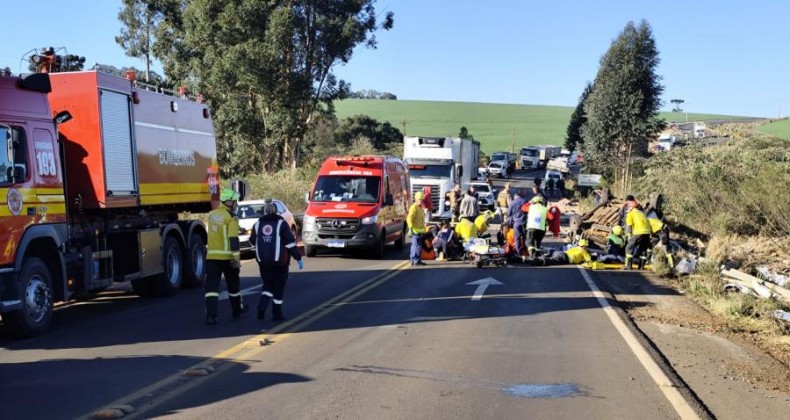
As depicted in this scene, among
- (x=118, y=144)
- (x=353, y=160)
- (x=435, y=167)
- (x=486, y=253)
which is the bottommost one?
(x=486, y=253)

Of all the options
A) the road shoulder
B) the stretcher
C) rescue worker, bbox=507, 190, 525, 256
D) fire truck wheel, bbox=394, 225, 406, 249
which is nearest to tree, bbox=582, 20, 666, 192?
fire truck wheel, bbox=394, 225, 406, 249

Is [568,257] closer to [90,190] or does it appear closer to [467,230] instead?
[467,230]

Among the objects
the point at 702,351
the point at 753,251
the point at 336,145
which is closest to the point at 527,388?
the point at 702,351

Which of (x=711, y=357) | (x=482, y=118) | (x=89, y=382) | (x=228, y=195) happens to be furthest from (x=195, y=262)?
(x=482, y=118)

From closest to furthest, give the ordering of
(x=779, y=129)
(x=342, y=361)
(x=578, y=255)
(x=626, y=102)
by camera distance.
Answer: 1. (x=342, y=361)
2. (x=578, y=255)
3. (x=626, y=102)
4. (x=779, y=129)

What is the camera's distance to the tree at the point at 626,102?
4156 centimetres

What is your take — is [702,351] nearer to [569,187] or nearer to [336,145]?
[569,187]

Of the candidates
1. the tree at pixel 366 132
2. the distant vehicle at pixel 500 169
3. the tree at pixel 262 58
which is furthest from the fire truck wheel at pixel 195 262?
the tree at pixel 366 132

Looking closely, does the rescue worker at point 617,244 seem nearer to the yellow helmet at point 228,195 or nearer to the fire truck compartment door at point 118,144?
the yellow helmet at point 228,195

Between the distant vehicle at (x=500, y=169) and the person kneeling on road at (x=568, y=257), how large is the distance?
51624 millimetres

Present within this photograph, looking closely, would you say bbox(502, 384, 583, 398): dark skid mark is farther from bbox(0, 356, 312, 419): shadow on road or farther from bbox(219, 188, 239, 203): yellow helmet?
bbox(219, 188, 239, 203): yellow helmet

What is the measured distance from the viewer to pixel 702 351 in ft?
29.6

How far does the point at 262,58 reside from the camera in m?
35.8

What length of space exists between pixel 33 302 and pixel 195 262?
16.7 ft
